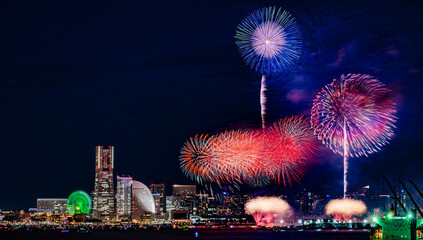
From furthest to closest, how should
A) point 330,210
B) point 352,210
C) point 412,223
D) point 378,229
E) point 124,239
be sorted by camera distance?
point 124,239
point 330,210
point 352,210
point 378,229
point 412,223

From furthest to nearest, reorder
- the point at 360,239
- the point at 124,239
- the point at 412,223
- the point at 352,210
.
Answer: the point at 124,239 → the point at 360,239 → the point at 352,210 → the point at 412,223

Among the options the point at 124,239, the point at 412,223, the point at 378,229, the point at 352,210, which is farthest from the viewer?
the point at 124,239

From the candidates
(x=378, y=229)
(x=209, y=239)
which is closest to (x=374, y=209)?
(x=209, y=239)

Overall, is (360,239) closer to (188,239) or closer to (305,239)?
(305,239)

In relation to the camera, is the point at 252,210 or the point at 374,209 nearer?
the point at 252,210

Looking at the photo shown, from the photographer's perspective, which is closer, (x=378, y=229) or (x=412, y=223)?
(x=412, y=223)

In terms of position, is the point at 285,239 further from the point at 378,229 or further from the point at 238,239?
the point at 378,229

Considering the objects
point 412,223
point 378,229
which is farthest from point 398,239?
point 378,229

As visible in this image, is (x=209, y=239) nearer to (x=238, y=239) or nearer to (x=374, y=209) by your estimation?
(x=238, y=239)

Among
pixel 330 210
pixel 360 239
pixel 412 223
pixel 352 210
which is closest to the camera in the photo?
pixel 412 223
